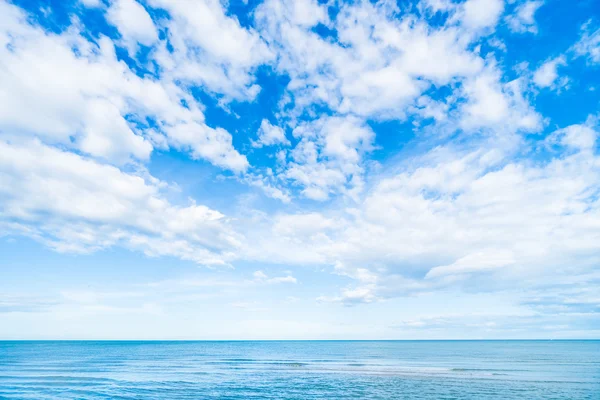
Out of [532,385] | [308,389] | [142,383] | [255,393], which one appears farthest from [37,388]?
[532,385]

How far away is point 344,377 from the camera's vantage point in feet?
207

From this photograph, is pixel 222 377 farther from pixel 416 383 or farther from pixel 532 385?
pixel 532 385

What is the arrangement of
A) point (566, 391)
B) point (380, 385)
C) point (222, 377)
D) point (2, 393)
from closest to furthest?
point (2, 393) < point (566, 391) < point (380, 385) < point (222, 377)

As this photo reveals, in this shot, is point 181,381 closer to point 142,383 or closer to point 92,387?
point 142,383

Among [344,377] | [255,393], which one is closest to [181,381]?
[255,393]

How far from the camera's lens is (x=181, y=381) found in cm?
5675

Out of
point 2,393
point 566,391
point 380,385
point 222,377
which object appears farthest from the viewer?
point 222,377

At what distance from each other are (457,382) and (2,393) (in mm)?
65346

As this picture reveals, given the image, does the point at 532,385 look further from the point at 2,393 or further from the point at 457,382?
the point at 2,393

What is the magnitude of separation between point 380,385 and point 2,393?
51517 millimetres

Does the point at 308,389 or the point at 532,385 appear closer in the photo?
the point at 308,389

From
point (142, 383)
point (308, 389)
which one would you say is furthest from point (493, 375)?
point (142, 383)

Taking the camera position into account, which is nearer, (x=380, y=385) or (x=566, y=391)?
(x=566, y=391)

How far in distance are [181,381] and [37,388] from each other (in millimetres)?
19544
